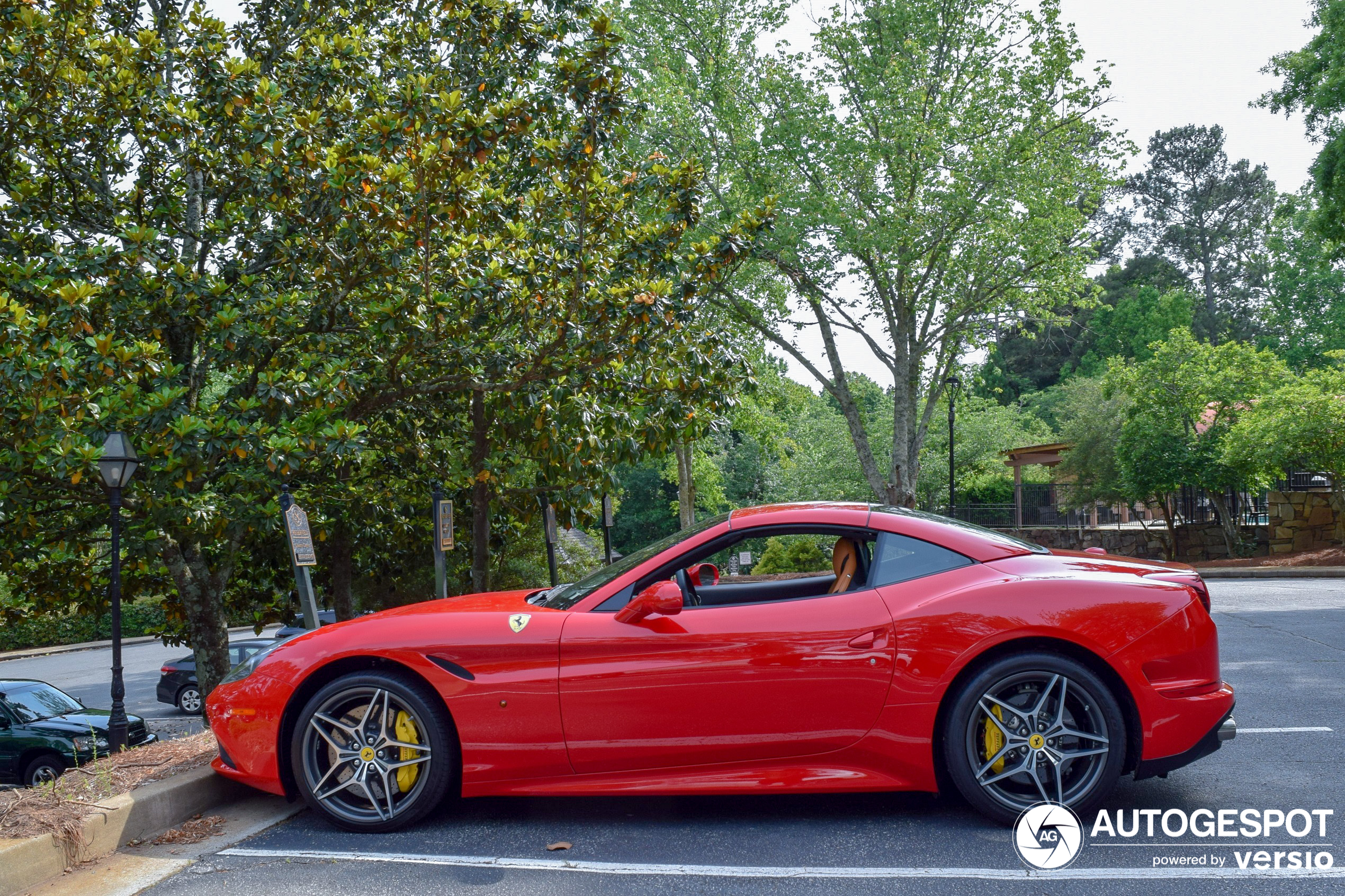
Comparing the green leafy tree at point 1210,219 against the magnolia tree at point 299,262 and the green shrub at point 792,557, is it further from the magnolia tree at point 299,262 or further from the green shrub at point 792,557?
the magnolia tree at point 299,262

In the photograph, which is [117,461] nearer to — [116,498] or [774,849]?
[116,498]

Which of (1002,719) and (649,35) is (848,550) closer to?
(1002,719)

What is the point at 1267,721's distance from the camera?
19.6 ft

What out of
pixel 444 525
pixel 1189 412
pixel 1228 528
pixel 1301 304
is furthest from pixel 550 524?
pixel 1301 304

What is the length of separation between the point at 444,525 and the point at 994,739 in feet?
24.1

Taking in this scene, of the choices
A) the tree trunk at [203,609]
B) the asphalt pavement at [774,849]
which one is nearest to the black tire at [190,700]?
the tree trunk at [203,609]

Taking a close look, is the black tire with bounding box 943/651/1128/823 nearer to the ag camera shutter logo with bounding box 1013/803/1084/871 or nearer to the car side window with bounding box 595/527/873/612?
the ag camera shutter logo with bounding box 1013/803/1084/871

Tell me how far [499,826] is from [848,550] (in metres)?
1.97

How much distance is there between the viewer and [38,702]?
12742 millimetres

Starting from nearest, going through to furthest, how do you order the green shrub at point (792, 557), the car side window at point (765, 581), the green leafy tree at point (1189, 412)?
the car side window at point (765, 581) < the green shrub at point (792, 557) < the green leafy tree at point (1189, 412)

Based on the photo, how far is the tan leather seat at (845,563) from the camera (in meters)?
4.30

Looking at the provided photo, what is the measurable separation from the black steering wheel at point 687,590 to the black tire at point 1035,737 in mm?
1230

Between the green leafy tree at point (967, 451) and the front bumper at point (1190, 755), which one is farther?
the green leafy tree at point (967, 451)

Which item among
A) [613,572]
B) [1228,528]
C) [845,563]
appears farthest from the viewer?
[1228,528]
